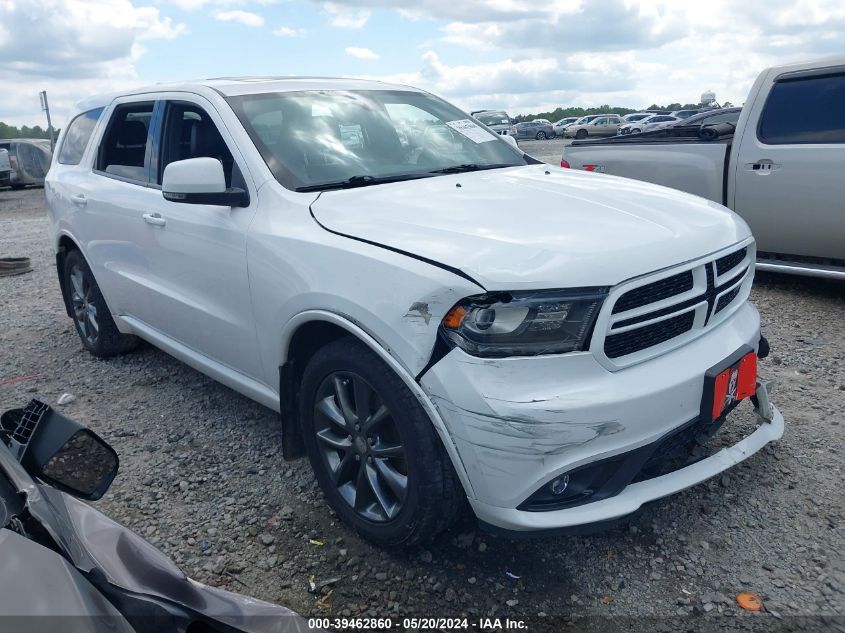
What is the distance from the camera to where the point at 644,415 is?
2.28 m

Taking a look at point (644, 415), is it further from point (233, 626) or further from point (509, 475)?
point (233, 626)

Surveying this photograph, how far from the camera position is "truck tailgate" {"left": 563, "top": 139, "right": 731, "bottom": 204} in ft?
19.6

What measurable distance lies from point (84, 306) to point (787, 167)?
17.2ft

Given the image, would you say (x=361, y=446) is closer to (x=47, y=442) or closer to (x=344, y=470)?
(x=344, y=470)

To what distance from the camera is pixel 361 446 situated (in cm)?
269

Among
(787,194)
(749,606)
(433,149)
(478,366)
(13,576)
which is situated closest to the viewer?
(13,576)

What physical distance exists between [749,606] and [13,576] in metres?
2.18

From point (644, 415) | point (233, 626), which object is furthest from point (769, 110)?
point (233, 626)

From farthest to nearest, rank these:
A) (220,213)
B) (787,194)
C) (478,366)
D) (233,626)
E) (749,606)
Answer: (787,194) → (220,213) → (749,606) → (478,366) → (233,626)

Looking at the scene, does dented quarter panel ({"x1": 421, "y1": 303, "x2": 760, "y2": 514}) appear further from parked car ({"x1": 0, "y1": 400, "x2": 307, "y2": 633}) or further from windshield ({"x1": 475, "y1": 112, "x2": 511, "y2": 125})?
windshield ({"x1": 475, "y1": 112, "x2": 511, "y2": 125})

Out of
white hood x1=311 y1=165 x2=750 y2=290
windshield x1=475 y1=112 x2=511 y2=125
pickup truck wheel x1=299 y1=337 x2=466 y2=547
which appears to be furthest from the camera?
windshield x1=475 y1=112 x2=511 y2=125

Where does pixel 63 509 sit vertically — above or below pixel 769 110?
below

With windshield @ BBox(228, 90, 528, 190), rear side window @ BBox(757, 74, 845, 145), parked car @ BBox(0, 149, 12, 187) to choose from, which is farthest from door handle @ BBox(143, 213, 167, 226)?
parked car @ BBox(0, 149, 12, 187)

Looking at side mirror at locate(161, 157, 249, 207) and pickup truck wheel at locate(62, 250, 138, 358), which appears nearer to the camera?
side mirror at locate(161, 157, 249, 207)
